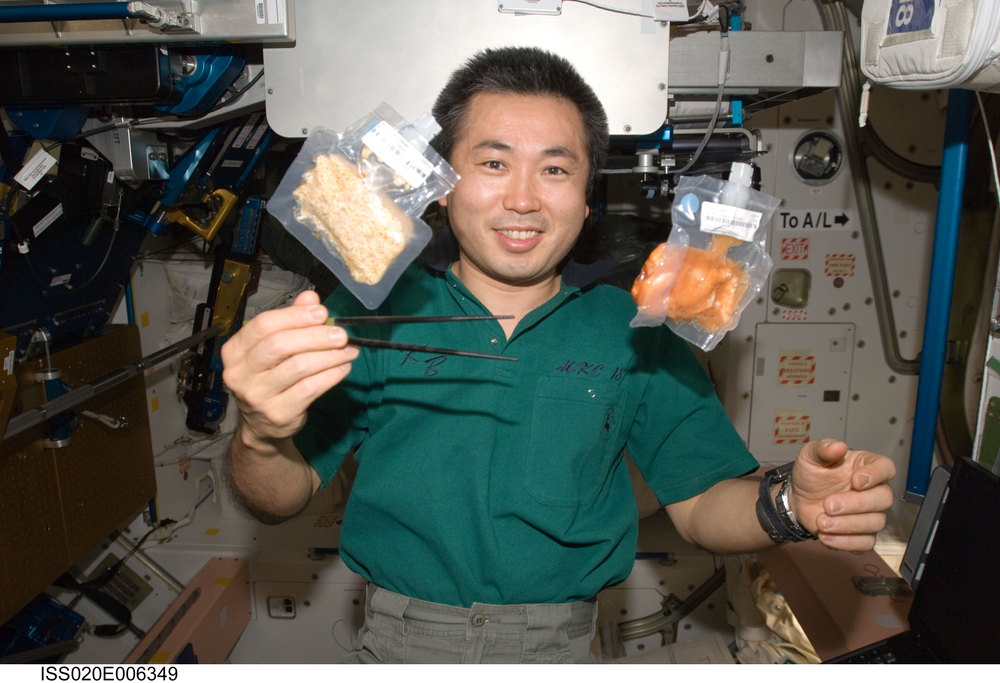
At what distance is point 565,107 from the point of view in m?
1.57

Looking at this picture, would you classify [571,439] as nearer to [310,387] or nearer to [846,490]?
[846,490]

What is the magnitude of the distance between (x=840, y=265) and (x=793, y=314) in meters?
0.35

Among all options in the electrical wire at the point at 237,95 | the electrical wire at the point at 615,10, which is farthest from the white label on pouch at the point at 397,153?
the electrical wire at the point at 237,95

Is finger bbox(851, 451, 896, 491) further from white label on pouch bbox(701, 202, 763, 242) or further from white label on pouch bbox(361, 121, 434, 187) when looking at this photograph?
white label on pouch bbox(361, 121, 434, 187)

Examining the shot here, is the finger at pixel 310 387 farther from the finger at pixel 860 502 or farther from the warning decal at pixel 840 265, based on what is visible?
the warning decal at pixel 840 265

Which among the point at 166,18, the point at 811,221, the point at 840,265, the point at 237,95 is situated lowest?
the point at 840,265

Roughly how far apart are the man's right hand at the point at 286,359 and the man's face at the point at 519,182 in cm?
54

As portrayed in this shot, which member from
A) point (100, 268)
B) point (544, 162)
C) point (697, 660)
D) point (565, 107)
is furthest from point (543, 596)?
point (100, 268)

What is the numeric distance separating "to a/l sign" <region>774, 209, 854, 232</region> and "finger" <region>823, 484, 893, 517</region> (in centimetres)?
218

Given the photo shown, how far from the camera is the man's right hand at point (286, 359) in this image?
42.6 inches

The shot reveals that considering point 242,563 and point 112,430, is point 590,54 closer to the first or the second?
point 112,430

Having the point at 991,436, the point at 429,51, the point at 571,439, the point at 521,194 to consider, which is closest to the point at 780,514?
the point at 571,439

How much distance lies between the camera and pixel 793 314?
3.22m
